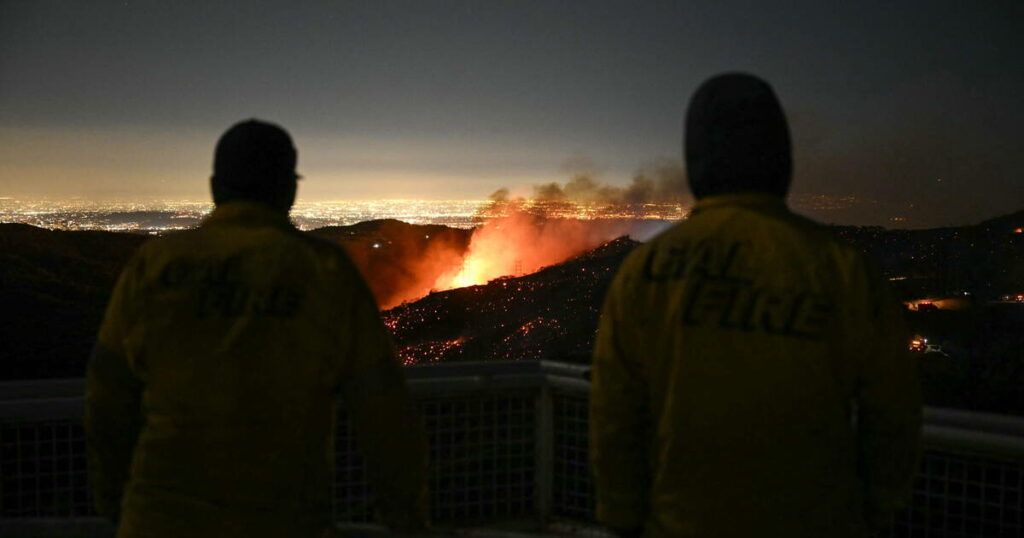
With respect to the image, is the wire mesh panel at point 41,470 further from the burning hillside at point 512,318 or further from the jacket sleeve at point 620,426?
the burning hillside at point 512,318

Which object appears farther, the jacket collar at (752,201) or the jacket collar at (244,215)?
the jacket collar at (244,215)

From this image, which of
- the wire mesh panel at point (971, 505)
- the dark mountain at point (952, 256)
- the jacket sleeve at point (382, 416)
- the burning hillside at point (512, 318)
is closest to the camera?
the jacket sleeve at point (382, 416)

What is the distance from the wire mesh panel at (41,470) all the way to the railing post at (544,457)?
2.51 metres

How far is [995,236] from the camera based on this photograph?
144 feet

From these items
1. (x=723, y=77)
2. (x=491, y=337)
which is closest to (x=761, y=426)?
(x=723, y=77)

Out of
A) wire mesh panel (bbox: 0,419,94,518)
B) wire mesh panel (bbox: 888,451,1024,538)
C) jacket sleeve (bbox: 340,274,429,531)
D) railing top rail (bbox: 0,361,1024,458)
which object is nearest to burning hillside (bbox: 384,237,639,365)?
railing top rail (bbox: 0,361,1024,458)

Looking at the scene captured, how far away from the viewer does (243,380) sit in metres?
2.23

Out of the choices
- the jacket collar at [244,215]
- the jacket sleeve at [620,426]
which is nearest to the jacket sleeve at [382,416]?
the jacket collar at [244,215]

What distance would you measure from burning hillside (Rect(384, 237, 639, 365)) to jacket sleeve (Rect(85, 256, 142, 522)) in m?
25.4

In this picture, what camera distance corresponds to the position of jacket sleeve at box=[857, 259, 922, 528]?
208cm

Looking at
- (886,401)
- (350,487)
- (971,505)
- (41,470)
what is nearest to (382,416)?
(886,401)

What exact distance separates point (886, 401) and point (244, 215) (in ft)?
6.77

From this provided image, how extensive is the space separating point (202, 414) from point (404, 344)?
34296 millimetres

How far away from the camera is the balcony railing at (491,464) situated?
341cm
